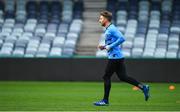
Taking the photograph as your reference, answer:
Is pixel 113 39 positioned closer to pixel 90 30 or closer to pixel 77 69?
pixel 77 69

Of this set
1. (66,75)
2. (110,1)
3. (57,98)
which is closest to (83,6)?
(110,1)

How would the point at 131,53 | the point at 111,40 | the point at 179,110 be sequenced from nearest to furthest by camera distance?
the point at 179,110 → the point at 111,40 → the point at 131,53

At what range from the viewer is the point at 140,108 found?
46.0 ft

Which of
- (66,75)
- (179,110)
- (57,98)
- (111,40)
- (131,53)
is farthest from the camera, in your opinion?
(131,53)

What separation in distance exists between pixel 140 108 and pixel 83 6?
1748 centimetres

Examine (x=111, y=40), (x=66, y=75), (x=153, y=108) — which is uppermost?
(x=111, y=40)

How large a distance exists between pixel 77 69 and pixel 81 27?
5.14 metres

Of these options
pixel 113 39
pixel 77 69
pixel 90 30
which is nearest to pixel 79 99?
pixel 113 39

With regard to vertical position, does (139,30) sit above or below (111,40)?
below

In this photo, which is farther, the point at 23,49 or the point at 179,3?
the point at 179,3

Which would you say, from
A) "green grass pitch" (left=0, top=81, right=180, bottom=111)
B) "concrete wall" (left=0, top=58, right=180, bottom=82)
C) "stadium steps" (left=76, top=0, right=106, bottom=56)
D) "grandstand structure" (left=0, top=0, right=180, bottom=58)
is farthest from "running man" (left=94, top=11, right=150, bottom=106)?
"stadium steps" (left=76, top=0, right=106, bottom=56)

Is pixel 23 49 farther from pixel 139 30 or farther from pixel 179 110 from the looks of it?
pixel 179 110

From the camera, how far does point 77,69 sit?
985 inches

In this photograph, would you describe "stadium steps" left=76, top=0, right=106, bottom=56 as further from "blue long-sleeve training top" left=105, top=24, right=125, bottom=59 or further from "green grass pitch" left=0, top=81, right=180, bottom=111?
"blue long-sleeve training top" left=105, top=24, right=125, bottom=59
